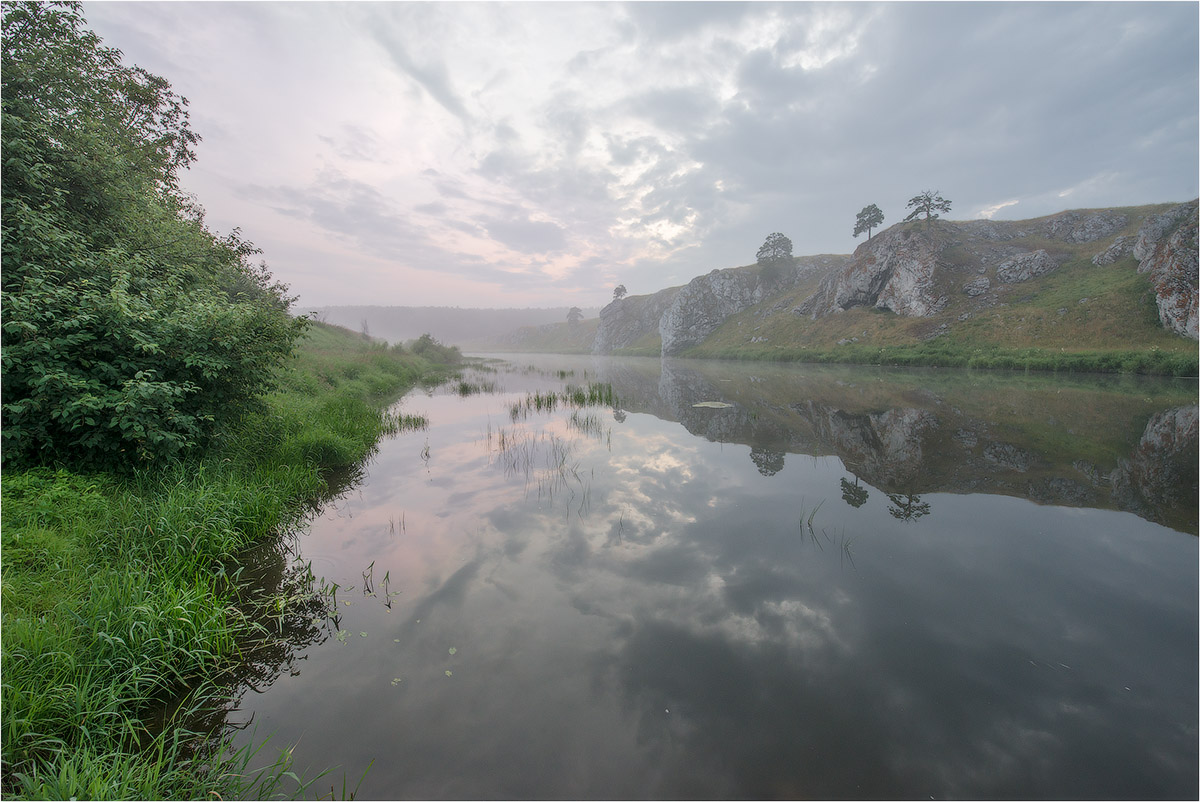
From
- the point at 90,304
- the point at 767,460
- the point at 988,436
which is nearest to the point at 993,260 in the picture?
the point at 988,436

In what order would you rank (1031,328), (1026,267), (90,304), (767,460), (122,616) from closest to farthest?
(122,616) → (90,304) → (767,460) → (1031,328) → (1026,267)

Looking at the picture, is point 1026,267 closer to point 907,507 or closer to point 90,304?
point 907,507

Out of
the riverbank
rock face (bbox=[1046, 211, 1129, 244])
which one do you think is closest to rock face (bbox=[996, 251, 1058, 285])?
rock face (bbox=[1046, 211, 1129, 244])

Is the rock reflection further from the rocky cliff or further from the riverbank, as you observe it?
the rocky cliff

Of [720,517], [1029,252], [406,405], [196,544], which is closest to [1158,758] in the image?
[720,517]

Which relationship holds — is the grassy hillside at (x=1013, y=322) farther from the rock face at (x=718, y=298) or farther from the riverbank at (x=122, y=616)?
the riverbank at (x=122, y=616)

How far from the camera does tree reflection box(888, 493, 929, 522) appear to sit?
8766 millimetres

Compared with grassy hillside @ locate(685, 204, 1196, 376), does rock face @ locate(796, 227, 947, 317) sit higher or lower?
higher

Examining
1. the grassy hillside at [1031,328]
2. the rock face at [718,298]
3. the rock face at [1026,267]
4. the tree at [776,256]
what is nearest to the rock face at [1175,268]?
the grassy hillside at [1031,328]

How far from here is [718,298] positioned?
10519 cm

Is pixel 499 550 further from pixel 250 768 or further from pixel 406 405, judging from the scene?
pixel 406 405

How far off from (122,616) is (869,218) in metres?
103

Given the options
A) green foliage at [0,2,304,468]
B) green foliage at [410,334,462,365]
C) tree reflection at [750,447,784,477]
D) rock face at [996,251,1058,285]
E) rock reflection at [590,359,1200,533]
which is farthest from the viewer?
green foliage at [410,334,462,365]

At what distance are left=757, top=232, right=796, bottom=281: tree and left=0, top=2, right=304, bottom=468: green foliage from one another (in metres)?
109
